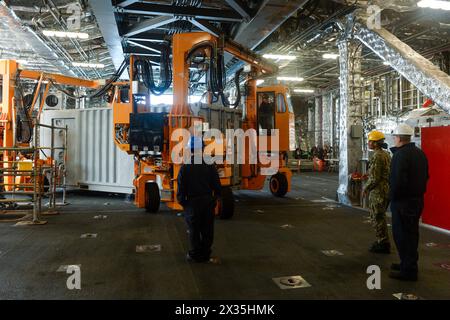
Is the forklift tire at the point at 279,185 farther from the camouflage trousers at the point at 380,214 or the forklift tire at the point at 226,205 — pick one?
the camouflage trousers at the point at 380,214

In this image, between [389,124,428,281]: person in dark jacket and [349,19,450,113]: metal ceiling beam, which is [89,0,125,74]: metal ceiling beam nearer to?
[349,19,450,113]: metal ceiling beam

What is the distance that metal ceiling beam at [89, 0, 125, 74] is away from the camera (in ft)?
27.8

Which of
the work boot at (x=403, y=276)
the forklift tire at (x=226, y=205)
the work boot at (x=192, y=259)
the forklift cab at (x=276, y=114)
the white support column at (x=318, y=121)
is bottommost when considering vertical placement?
the work boot at (x=403, y=276)

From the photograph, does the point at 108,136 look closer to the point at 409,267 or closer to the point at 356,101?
the point at 356,101

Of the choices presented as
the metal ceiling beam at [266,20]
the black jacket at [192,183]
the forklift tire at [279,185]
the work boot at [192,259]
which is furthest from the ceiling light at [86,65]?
the work boot at [192,259]

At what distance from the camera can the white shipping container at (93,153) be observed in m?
10.6

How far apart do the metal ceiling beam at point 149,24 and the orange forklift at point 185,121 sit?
1.57 metres

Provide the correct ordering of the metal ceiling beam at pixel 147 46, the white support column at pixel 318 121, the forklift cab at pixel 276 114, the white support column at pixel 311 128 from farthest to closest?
the white support column at pixel 311 128 < the white support column at pixel 318 121 < the metal ceiling beam at pixel 147 46 < the forklift cab at pixel 276 114

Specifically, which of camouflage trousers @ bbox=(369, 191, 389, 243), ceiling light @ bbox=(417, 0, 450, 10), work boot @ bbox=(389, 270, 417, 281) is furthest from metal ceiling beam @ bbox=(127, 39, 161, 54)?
work boot @ bbox=(389, 270, 417, 281)

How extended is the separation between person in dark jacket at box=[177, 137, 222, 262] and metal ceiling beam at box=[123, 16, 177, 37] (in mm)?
6069

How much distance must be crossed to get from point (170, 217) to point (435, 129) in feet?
18.3

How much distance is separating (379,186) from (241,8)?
19.4ft
